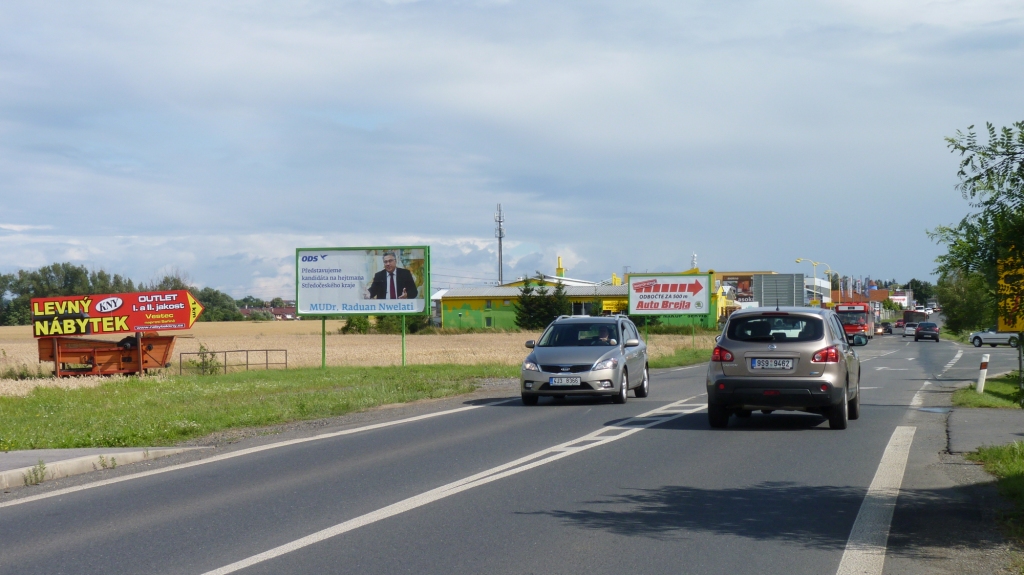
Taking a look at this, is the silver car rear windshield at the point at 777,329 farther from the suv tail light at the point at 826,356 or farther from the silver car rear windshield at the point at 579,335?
the silver car rear windshield at the point at 579,335

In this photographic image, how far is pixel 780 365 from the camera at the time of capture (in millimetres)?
13352

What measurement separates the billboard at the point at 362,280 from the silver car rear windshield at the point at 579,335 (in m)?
17.3

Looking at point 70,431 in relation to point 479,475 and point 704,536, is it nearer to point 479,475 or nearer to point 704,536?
point 479,475

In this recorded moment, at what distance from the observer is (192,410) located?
17.5 meters

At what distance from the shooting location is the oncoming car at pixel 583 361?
17672mm

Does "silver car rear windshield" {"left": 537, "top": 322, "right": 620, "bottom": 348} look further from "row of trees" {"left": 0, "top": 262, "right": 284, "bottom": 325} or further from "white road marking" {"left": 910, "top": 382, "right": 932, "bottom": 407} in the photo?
"row of trees" {"left": 0, "top": 262, "right": 284, "bottom": 325}

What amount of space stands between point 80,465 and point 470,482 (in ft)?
14.5

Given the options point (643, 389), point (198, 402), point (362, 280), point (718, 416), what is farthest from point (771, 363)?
point (362, 280)

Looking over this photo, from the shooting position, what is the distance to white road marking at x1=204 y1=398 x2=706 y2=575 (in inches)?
259

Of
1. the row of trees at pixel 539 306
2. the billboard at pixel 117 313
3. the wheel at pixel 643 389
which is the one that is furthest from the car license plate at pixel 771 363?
the row of trees at pixel 539 306

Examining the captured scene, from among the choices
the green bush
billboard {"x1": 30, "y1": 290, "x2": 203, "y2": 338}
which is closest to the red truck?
the green bush

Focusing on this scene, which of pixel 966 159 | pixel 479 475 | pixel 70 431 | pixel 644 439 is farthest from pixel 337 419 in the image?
pixel 966 159

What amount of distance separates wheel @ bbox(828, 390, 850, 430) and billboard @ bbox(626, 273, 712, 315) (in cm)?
4093

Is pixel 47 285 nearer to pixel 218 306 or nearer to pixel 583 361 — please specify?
pixel 218 306
